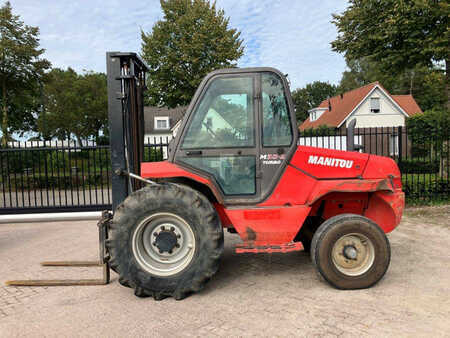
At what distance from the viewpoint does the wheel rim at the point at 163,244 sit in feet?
12.8

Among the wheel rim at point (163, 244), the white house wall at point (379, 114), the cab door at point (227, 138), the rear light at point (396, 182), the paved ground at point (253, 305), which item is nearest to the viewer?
the paved ground at point (253, 305)

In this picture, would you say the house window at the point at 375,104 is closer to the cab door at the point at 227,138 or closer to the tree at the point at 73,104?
the tree at the point at 73,104

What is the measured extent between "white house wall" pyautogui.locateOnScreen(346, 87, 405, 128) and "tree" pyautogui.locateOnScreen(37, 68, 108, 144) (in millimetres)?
28662

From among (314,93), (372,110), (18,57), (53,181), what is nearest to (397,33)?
(53,181)

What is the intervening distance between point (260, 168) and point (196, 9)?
2125 centimetres

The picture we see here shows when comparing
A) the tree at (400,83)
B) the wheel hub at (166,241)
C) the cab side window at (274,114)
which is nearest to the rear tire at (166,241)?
the wheel hub at (166,241)

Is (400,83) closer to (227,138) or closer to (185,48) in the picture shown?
(185,48)

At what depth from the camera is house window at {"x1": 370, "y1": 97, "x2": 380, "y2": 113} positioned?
33.2m

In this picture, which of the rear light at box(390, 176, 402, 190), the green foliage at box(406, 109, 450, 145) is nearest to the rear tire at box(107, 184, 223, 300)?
the rear light at box(390, 176, 402, 190)

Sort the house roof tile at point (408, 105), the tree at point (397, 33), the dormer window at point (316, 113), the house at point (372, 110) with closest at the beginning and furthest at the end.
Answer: the tree at point (397, 33) → the house at point (372, 110) → the house roof tile at point (408, 105) → the dormer window at point (316, 113)

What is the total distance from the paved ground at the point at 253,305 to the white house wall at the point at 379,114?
30298mm

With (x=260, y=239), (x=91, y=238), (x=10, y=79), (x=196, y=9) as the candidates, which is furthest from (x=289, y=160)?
(x=10, y=79)

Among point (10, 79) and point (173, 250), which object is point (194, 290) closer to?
point (173, 250)

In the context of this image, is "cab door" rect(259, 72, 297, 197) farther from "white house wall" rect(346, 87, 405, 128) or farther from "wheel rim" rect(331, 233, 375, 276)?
"white house wall" rect(346, 87, 405, 128)
